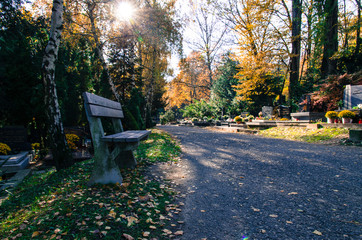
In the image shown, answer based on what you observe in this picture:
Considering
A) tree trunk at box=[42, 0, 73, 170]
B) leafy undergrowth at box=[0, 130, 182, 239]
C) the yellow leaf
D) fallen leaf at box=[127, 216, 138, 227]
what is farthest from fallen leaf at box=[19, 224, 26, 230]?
tree trunk at box=[42, 0, 73, 170]

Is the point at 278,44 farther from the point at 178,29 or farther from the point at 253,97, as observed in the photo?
the point at 178,29

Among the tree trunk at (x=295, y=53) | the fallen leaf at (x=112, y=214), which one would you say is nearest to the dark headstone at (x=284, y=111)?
the tree trunk at (x=295, y=53)

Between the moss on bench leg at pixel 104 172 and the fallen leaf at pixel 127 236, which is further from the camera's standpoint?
the moss on bench leg at pixel 104 172

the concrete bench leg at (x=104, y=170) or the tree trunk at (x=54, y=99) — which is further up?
the tree trunk at (x=54, y=99)

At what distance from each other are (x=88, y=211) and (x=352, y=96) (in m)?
12.4

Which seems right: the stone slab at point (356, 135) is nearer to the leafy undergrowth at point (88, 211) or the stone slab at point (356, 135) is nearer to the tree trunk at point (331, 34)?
the leafy undergrowth at point (88, 211)

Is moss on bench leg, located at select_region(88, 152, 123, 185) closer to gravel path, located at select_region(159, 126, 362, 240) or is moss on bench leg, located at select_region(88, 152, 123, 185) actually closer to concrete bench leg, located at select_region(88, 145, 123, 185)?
concrete bench leg, located at select_region(88, 145, 123, 185)

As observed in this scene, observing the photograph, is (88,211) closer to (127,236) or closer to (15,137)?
(127,236)

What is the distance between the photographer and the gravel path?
2027 mm

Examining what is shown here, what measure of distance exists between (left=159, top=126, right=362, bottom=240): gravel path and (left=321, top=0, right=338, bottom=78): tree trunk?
39.2 ft

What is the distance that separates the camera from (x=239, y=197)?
284 cm

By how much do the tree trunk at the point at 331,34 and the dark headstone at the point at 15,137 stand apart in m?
16.7

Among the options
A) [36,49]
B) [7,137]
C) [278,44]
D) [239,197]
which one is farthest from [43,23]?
[278,44]

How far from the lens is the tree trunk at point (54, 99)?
425 centimetres
